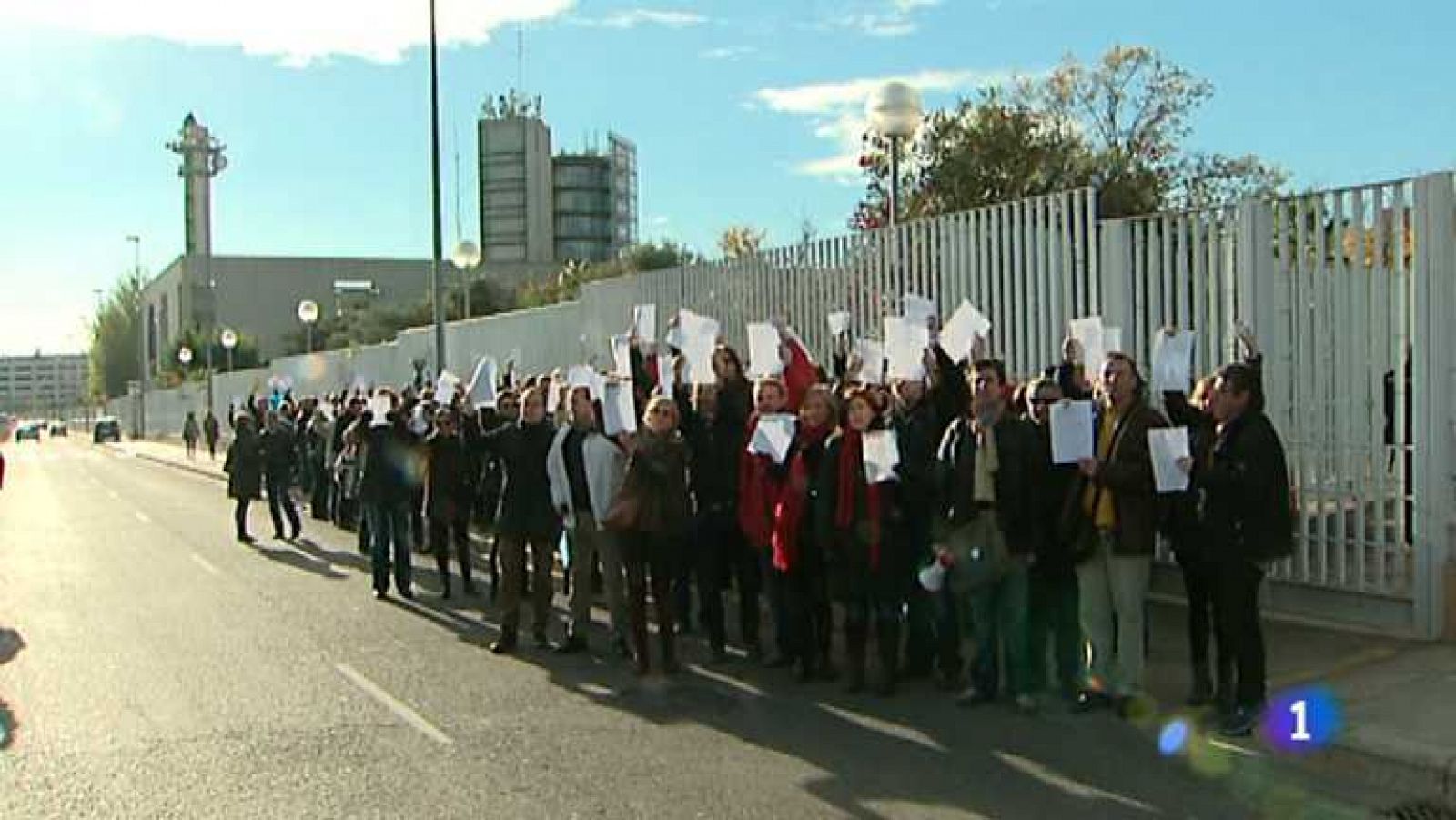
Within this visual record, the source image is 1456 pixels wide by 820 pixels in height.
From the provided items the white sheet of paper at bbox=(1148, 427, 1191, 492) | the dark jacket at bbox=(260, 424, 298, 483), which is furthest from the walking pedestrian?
the white sheet of paper at bbox=(1148, 427, 1191, 492)

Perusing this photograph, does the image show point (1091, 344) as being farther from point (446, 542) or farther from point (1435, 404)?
point (446, 542)

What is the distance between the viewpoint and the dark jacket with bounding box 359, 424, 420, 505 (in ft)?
42.2

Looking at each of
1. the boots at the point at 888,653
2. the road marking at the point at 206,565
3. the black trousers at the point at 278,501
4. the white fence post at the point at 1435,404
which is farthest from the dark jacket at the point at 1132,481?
the black trousers at the point at 278,501

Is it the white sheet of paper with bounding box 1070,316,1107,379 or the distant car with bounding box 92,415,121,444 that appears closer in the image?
the white sheet of paper with bounding box 1070,316,1107,379

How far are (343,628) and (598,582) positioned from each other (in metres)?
2.54

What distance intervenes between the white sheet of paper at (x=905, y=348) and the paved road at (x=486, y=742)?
1.97 m

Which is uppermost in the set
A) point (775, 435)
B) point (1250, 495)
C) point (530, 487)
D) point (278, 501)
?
point (775, 435)

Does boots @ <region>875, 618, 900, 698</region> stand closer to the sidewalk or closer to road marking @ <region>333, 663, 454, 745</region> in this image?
the sidewalk

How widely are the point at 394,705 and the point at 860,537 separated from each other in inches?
117

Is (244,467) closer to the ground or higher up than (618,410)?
closer to the ground

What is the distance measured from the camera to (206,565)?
16.0 m

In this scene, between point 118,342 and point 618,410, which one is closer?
point 618,410

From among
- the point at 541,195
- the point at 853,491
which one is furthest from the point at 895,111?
the point at 541,195

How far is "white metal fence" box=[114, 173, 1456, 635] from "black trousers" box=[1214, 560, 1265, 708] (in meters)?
2.26
